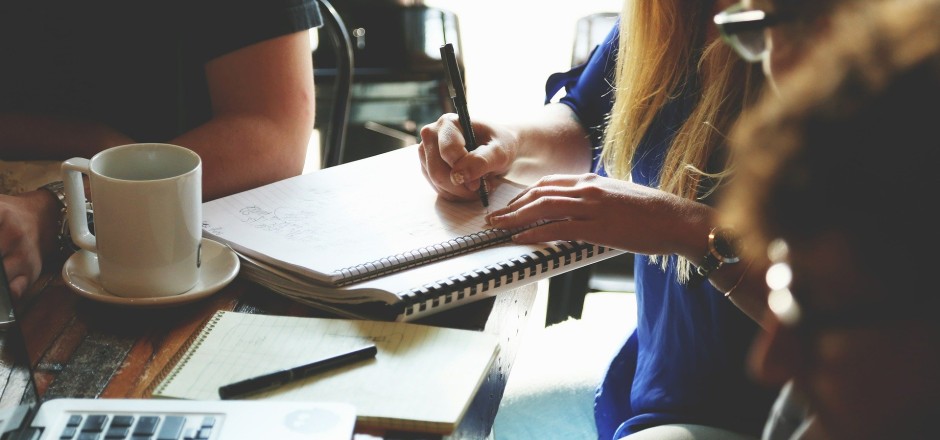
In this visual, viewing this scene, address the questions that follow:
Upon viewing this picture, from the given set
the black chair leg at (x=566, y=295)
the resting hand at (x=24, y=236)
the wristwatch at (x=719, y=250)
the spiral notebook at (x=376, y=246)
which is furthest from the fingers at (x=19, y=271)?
the black chair leg at (x=566, y=295)

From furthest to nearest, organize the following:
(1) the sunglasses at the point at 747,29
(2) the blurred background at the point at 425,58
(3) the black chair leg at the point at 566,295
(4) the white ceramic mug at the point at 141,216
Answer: (2) the blurred background at the point at 425,58 < (3) the black chair leg at the point at 566,295 < (4) the white ceramic mug at the point at 141,216 < (1) the sunglasses at the point at 747,29

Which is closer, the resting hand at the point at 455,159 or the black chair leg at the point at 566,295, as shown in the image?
the resting hand at the point at 455,159

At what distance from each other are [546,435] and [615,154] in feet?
1.30

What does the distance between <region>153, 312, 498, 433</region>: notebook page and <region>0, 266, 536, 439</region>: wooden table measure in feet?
0.07

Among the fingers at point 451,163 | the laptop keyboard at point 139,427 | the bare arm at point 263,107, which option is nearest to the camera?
the laptop keyboard at point 139,427

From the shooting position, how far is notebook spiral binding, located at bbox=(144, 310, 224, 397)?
2.18 feet

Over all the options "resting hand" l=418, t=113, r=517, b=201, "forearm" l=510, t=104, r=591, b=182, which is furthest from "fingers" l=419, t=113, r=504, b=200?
"forearm" l=510, t=104, r=591, b=182

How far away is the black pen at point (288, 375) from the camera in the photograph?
25.6 inches

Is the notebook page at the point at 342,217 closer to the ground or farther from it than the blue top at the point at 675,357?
farther from it

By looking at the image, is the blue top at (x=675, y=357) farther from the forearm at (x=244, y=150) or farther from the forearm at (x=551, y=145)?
the forearm at (x=244, y=150)

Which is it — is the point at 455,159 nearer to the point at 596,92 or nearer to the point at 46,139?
the point at 596,92

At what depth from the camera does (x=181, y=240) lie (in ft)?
2.53

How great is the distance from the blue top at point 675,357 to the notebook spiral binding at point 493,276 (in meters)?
0.16

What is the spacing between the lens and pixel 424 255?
0.83 m
